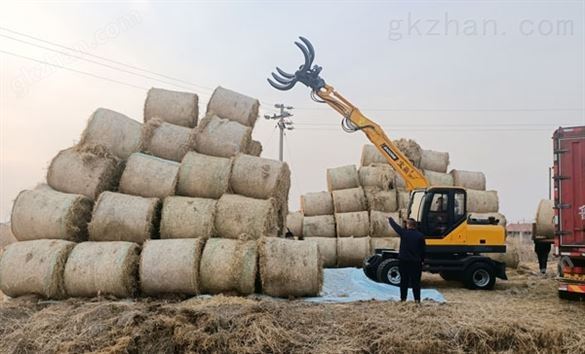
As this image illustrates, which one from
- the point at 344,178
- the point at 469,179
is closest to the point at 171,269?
the point at 344,178

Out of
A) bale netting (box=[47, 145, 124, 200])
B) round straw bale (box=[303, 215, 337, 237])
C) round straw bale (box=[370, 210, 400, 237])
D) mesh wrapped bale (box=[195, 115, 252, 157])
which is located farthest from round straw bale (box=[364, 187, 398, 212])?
bale netting (box=[47, 145, 124, 200])

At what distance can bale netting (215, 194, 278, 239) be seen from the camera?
10031mm

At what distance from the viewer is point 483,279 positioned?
13.2 metres

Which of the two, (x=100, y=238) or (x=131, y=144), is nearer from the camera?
(x=100, y=238)

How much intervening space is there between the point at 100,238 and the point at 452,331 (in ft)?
21.1

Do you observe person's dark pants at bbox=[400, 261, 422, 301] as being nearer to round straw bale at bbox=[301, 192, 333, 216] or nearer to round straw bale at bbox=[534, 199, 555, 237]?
round straw bale at bbox=[534, 199, 555, 237]

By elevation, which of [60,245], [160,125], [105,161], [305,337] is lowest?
[305,337]

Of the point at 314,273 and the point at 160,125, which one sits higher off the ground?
the point at 160,125

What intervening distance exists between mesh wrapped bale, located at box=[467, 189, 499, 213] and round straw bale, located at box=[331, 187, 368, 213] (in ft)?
10.7

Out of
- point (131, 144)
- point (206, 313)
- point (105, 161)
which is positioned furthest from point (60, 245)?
point (206, 313)

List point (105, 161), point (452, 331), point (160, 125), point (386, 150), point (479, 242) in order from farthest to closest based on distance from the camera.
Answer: point (386, 150)
point (479, 242)
point (160, 125)
point (105, 161)
point (452, 331)

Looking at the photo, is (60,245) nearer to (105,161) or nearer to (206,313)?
(105,161)

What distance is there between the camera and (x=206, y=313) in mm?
6625

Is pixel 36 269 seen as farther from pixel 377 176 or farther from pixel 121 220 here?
pixel 377 176
